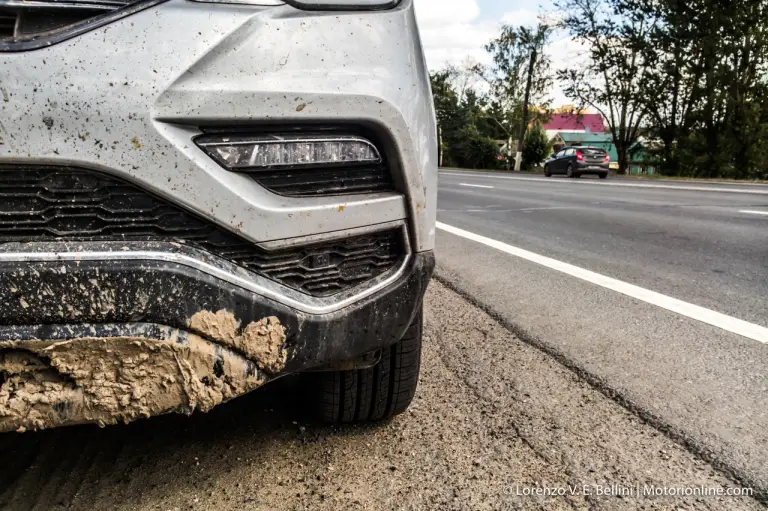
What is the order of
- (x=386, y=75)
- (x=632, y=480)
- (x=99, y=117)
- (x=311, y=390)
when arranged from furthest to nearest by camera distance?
(x=311, y=390) < (x=632, y=480) < (x=386, y=75) < (x=99, y=117)

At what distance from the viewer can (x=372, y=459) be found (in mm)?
1684

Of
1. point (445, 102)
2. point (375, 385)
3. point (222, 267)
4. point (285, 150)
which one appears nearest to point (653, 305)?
point (375, 385)

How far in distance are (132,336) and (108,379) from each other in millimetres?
114

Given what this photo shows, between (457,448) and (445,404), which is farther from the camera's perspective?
(445,404)

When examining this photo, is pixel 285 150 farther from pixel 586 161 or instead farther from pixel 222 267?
pixel 586 161

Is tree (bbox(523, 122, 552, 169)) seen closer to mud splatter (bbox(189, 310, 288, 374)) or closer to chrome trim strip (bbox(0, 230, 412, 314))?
chrome trim strip (bbox(0, 230, 412, 314))

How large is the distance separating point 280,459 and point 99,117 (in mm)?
1016

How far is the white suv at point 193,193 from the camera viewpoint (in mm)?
1124

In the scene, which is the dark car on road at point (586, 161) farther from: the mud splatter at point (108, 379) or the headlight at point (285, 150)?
the mud splatter at point (108, 379)

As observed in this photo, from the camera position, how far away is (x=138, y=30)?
1.17 m

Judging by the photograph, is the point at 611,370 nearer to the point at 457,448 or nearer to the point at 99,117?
the point at 457,448

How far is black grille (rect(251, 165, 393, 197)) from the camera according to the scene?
1.32m

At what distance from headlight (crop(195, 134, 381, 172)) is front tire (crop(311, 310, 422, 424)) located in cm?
53

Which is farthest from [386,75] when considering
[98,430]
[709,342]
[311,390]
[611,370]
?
[709,342]
